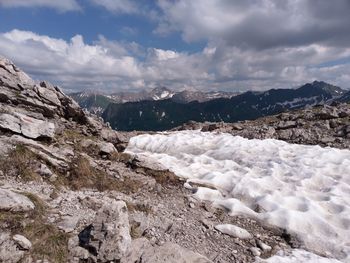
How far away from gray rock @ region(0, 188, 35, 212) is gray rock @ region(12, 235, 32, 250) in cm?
173

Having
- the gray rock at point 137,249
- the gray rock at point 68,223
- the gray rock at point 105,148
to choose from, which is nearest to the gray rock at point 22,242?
the gray rock at point 68,223

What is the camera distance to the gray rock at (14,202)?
11.6 metres

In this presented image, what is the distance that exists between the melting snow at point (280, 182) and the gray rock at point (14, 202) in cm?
870

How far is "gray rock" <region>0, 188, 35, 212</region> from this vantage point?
11641 millimetres

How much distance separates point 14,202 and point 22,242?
2313mm

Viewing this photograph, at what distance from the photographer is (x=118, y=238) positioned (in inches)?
415

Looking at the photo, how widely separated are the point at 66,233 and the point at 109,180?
20.6 ft

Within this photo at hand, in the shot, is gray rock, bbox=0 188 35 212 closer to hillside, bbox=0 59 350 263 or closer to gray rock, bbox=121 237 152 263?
hillside, bbox=0 59 350 263

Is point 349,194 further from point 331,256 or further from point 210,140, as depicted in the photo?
point 210,140

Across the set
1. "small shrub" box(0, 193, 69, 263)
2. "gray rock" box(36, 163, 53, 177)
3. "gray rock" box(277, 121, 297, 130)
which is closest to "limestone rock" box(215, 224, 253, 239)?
"small shrub" box(0, 193, 69, 263)

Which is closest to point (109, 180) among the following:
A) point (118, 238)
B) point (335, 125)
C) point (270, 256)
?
point (118, 238)

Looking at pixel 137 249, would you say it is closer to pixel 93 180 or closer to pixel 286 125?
pixel 93 180

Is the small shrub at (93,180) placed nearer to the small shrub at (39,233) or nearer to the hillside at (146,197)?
the hillside at (146,197)

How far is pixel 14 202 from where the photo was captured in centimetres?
1187
